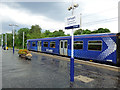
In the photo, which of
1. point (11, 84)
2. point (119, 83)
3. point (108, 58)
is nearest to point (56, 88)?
point (11, 84)

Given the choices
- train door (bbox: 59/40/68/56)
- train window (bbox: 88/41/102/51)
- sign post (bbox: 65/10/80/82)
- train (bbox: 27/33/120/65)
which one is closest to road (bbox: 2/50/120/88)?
sign post (bbox: 65/10/80/82)

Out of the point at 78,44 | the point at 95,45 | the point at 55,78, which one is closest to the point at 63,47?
the point at 78,44

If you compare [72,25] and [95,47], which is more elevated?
[72,25]

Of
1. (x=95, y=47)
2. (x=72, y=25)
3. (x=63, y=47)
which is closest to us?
(x=72, y=25)

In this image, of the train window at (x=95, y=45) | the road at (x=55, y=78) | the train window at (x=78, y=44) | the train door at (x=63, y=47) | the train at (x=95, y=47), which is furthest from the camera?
the train door at (x=63, y=47)

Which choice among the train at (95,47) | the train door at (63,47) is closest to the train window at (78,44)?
the train at (95,47)

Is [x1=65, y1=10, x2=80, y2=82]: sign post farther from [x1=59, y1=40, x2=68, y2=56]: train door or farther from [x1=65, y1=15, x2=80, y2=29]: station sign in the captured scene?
[x1=59, y1=40, x2=68, y2=56]: train door

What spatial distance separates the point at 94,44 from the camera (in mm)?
10195

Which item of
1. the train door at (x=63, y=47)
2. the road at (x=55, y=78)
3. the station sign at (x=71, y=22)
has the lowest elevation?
the road at (x=55, y=78)

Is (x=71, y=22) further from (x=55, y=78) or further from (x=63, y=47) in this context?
(x=63, y=47)

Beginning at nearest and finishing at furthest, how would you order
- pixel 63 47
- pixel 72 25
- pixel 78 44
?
pixel 72 25 < pixel 78 44 < pixel 63 47

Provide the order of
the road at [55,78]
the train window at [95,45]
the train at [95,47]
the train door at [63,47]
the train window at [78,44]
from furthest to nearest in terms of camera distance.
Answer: the train door at [63,47]
the train window at [78,44]
the train window at [95,45]
the train at [95,47]
the road at [55,78]

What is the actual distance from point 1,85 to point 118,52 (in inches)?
384

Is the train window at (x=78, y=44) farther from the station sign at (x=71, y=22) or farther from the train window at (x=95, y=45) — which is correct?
the station sign at (x=71, y=22)
